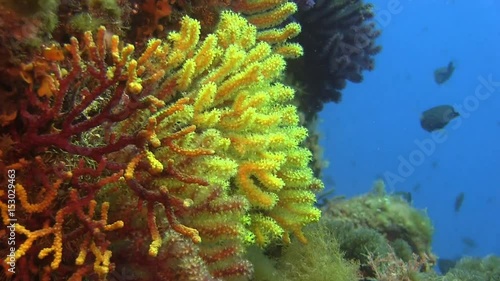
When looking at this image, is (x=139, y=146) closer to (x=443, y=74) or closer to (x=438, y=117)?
(x=438, y=117)

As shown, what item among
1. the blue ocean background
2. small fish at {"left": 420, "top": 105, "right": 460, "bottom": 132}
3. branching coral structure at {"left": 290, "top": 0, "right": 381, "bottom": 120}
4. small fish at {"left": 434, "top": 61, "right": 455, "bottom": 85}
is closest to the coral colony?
branching coral structure at {"left": 290, "top": 0, "right": 381, "bottom": 120}

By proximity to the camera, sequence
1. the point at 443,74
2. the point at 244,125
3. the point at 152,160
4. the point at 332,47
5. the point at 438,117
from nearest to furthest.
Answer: the point at 152,160 → the point at 244,125 → the point at 332,47 → the point at 438,117 → the point at 443,74

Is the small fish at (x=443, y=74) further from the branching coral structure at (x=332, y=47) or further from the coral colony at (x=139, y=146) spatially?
the coral colony at (x=139, y=146)

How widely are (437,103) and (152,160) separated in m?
107

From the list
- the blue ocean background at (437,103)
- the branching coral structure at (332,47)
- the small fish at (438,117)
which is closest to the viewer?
the branching coral structure at (332,47)

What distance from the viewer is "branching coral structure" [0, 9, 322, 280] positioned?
2.03 m

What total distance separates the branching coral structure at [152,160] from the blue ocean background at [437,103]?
3168 inches

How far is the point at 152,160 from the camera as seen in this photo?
208 centimetres

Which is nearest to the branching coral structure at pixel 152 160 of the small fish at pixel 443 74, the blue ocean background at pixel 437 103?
the small fish at pixel 443 74

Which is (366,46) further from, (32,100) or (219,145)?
(32,100)

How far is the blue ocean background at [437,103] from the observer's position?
89.6m

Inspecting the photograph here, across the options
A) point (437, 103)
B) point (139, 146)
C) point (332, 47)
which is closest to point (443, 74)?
point (332, 47)

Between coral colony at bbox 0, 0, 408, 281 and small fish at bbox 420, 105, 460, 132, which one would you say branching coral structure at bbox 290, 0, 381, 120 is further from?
small fish at bbox 420, 105, 460, 132

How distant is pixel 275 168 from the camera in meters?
2.76
